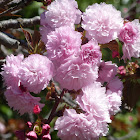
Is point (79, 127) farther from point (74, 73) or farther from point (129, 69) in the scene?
point (129, 69)

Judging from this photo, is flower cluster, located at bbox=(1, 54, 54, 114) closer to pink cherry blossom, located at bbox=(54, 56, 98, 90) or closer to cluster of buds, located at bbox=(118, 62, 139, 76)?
pink cherry blossom, located at bbox=(54, 56, 98, 90)

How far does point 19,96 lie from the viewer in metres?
1.02

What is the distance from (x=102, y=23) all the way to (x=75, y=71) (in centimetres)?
26

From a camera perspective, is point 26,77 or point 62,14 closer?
point 26,77

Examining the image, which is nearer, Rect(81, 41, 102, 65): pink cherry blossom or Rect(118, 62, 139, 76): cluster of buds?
Rect(81, 41, 102, 65): pink cherry blossom

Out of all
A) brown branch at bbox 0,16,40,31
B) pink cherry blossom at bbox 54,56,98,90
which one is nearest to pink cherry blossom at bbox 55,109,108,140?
pink cherry blossom at bbox 54,56,98,90

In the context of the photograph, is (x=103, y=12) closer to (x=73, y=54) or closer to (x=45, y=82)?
(x=73, y=54)

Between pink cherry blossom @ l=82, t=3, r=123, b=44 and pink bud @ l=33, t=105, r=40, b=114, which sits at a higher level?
pink cherry blossom @ l=82, t=3, r=123, b=44

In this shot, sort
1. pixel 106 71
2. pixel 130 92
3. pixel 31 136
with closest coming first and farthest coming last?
pixel 31 136 < pixel 106 71 < pixel 130 92

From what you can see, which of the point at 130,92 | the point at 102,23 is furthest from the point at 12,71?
the point at 130,92

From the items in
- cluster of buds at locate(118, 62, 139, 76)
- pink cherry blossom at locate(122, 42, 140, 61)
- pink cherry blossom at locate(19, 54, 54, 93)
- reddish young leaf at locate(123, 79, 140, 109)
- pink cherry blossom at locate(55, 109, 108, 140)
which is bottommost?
reddish young leaf at locate(123, 79, 140, 109)

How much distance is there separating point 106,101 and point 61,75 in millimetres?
215

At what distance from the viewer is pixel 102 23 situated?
1076mm

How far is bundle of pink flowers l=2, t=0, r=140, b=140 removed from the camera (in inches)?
38.3
